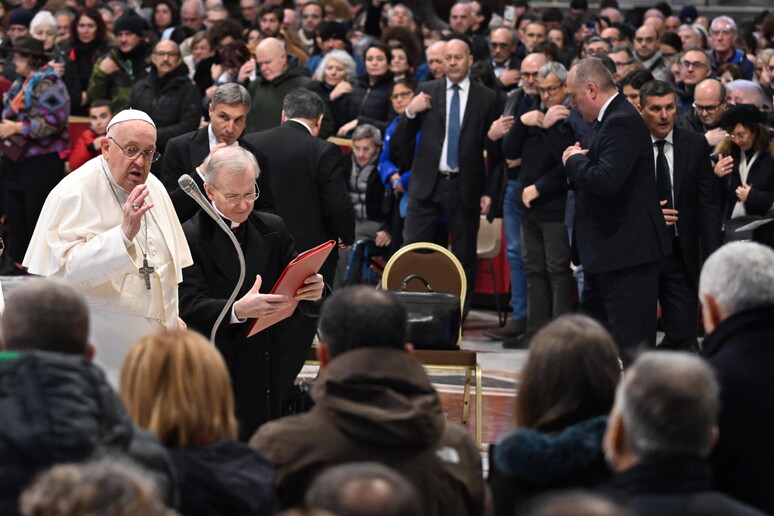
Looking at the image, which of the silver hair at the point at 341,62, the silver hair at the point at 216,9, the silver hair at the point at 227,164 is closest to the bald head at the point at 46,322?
the silver hair at the point at 227,164

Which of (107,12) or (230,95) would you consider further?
(107,12)

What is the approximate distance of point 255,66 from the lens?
38.8 feet

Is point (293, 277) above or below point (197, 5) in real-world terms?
below

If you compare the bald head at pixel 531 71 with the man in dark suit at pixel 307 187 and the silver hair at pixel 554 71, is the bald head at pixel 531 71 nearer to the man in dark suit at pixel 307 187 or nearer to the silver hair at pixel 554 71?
the silver hair at pixel 554 71

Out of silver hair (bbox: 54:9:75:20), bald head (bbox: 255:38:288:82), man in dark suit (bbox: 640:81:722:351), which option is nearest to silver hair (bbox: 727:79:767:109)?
man in dark suit (bbox: 640:81:722:351)

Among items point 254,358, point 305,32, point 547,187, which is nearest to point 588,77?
point 547,187

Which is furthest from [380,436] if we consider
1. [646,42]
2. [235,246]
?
[646,42]

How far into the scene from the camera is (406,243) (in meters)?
10.9

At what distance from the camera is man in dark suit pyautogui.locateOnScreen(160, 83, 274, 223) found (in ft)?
25.5

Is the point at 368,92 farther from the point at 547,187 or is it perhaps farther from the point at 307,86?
the point at 547,187

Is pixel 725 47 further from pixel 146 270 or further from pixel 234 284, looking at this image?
pixel 146 270

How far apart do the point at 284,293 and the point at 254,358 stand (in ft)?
1.33

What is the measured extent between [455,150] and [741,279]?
665cm

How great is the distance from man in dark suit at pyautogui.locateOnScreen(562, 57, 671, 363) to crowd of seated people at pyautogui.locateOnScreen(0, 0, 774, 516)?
0.02 meters
